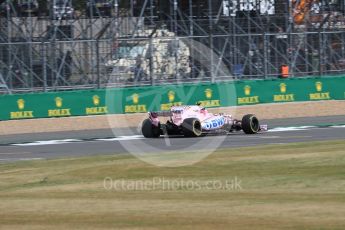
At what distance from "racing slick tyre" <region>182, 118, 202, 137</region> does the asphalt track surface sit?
11.3 inches

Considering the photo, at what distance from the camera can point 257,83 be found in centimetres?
3625

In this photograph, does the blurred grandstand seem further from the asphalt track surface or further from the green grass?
the green grass

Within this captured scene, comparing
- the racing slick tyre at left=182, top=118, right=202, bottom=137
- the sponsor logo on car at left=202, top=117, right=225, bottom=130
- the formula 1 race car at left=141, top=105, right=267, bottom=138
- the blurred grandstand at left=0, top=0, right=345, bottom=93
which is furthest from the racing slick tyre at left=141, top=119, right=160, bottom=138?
the blurred grandstand at left=0, top=0, right=345, bottom=93

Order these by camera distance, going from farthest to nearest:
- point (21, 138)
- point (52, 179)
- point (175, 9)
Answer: point (175, 9) < point (21, 138) < point (52, 179)

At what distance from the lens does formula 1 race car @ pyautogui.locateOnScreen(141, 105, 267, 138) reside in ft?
90.7

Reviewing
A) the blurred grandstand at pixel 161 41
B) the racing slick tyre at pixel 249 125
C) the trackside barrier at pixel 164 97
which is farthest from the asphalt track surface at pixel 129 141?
the blurred grandstand at pixel 161 41

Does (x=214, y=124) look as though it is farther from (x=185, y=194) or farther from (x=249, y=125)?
(x=185, y=194)

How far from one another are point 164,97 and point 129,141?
7.27 m

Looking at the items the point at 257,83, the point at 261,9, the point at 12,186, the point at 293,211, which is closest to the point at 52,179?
the point at 12,186

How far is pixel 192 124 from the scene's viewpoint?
27.5m

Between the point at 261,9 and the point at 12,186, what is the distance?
2791 cm

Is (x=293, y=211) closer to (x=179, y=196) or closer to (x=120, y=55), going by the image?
(x=179, y=196)

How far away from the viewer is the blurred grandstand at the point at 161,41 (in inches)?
1403

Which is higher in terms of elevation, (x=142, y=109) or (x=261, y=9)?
(x=261, y=9)
